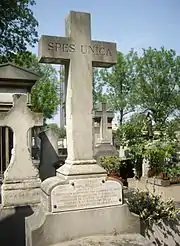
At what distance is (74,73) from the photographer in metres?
4.44

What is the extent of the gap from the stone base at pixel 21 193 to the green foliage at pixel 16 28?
13677 millimetres

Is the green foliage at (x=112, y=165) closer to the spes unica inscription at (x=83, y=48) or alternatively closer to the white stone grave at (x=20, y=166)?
the white stone grave at (x=20, y=166)

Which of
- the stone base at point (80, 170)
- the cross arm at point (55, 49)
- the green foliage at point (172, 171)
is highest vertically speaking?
the cross arm at point (55, 49)

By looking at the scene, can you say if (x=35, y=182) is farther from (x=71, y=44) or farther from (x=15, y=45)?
(x=15, y=45)

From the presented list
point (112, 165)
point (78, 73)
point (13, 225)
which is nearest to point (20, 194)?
point (13, 225)

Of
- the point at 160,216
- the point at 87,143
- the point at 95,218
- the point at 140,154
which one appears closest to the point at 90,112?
the point at 87,143

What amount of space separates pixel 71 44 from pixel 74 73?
406 mm

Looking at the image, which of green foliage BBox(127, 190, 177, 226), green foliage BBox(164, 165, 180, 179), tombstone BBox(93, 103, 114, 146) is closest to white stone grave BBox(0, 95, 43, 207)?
green foliage BBox(127, 190, 177, 226)

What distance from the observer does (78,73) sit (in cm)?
446

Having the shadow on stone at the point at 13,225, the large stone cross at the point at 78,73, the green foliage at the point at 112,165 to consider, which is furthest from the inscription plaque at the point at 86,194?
the green foliage at the point at 112,165

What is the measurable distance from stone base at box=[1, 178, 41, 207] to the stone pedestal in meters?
2.02

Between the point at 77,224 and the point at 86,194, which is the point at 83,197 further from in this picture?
the point at 77,224

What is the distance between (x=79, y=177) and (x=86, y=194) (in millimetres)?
246

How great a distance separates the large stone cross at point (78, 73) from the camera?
172 inches
